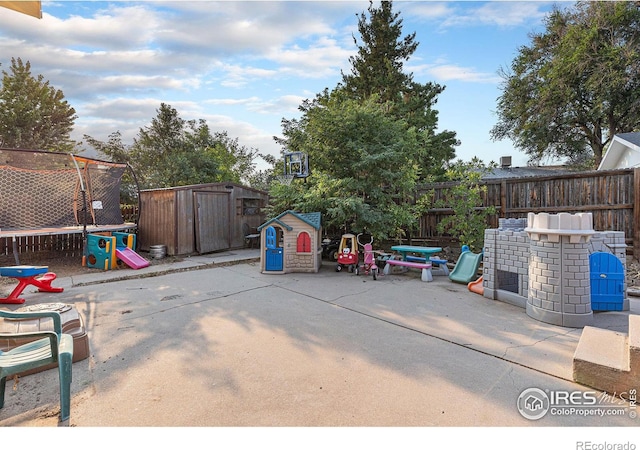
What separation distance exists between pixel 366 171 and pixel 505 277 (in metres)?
3.67

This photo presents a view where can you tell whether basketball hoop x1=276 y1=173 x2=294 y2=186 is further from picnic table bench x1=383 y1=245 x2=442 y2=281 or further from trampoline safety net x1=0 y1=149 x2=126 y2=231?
trampoline safety net x1=0 y1=149 x2=126 y2=231

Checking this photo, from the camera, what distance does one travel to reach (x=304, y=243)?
6.65 meters

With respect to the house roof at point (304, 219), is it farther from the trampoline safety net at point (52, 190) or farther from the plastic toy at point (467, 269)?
the trampoline safety net at point (52, 190)

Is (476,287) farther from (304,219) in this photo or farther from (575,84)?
(575,84)

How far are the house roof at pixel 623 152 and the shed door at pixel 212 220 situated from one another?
1260 centimetres

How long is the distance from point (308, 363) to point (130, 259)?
6.25m

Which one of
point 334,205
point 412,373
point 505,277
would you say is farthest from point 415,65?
point 412,373

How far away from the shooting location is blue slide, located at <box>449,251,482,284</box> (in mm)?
5477

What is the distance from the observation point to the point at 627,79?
13.3 m

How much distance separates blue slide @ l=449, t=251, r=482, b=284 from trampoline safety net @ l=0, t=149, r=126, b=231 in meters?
8.21

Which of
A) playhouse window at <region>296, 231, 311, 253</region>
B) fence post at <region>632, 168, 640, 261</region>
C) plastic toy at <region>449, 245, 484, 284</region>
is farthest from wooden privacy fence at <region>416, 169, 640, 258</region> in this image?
playhouse window at <region>296, 231, 311, 253</region>

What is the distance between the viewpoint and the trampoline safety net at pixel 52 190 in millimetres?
7289

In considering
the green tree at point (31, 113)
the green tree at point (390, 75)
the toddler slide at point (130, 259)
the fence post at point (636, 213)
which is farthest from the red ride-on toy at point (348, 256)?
the green tree at point (31, 113)
